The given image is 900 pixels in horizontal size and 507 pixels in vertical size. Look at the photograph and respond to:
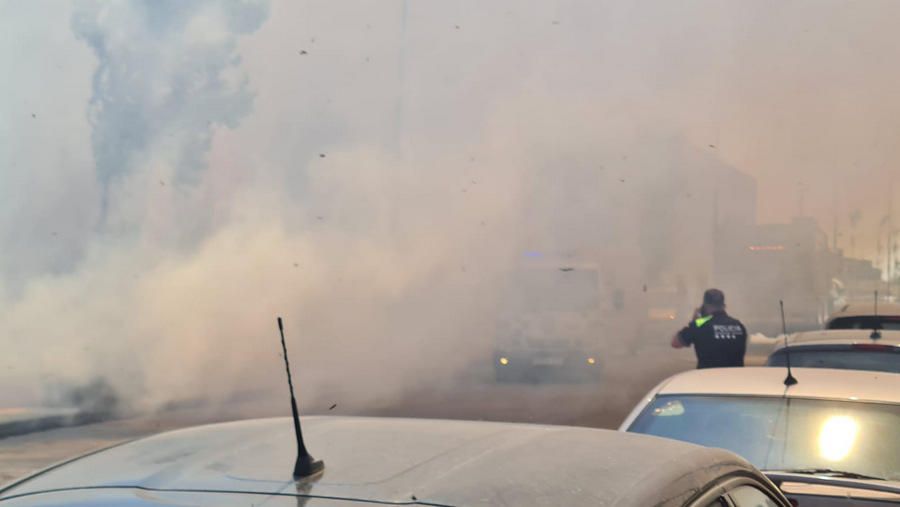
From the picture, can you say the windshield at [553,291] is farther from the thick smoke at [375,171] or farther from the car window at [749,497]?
the car window at [749,497]

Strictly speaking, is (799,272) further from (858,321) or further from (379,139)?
(858,321)

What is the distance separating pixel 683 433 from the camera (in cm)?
478

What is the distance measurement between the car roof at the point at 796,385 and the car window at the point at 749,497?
2086 mm

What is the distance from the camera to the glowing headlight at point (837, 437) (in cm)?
444

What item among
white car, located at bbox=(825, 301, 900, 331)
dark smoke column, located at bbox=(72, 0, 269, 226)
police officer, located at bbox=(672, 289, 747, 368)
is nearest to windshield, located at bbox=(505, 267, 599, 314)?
dark smoke column, located at bbox=(72, 0, 269, 226)

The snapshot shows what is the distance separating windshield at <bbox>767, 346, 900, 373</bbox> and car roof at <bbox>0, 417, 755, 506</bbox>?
4363 mm

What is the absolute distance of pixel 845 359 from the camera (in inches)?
270

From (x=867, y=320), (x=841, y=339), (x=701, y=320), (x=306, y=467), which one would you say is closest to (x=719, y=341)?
(x=701, y=320)

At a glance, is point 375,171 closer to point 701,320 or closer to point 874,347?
point 701,320

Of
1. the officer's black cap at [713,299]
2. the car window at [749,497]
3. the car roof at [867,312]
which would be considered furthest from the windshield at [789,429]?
the car roof at [867,312]

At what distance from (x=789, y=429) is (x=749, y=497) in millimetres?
2075

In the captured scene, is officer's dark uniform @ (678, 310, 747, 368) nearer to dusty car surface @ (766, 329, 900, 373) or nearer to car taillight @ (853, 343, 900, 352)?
dusty car surface @ (766, 329, 900, 373)

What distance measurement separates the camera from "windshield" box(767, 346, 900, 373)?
22.3ft

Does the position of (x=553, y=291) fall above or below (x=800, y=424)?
below
